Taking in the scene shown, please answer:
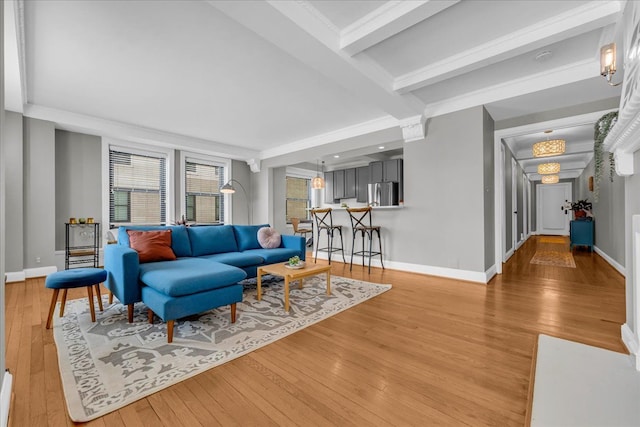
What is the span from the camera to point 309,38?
2367 mm

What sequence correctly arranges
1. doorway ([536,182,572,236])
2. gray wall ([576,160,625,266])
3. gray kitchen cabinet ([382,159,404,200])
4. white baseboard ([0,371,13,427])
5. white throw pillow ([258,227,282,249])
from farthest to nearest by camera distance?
doorway ([536,182,572,236]), gray kitchen cabinet ([382,159,404,200]), gray wall ([576,160,625,266]), white throw pillow ([258,227,282,249]), white baseboard ([0,371,13,427])

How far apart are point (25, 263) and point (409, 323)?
19.0 feet

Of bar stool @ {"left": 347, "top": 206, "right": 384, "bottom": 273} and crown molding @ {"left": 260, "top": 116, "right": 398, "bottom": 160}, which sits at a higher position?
crown molding @ {"left": 260, "top": 116, "right": 398, "bottom": 160}

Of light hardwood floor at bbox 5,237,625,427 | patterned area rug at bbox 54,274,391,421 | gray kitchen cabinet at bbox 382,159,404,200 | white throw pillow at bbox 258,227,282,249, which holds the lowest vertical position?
light hardwood floor at bbox 5,237,625,427

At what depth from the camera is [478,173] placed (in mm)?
3893

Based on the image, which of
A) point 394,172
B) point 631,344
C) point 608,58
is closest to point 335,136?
point 394,172

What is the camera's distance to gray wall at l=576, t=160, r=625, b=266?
4.44 m

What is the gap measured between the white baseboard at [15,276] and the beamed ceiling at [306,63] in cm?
247

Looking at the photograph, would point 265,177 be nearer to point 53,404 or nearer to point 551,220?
point 53,404

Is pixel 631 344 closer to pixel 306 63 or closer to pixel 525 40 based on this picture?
pixel 525 40

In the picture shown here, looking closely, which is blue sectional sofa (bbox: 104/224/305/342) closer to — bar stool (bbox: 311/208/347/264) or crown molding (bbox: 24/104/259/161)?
bar stool (bbox: 311/208/347/264)

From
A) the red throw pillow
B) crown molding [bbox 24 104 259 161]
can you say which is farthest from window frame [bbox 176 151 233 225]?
the red throw pillow

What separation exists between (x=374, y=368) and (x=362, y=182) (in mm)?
A: 5713

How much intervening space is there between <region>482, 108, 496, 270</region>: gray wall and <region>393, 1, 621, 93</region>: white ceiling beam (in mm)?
1187
